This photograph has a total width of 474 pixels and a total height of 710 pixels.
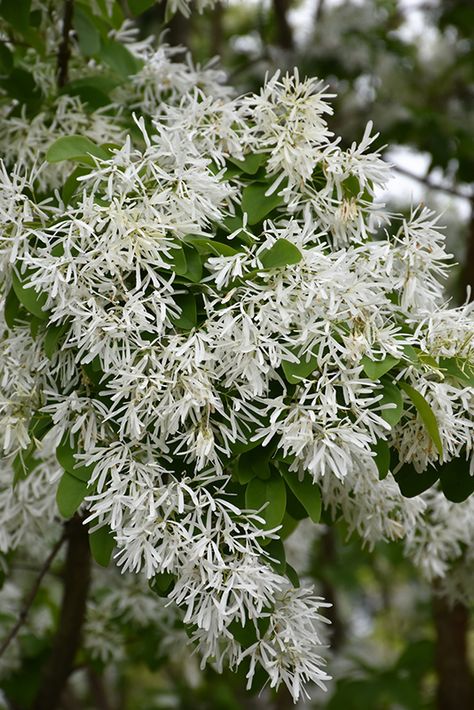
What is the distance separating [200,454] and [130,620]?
168 centimetres

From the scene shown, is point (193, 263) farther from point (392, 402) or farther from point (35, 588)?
point (35, 588)

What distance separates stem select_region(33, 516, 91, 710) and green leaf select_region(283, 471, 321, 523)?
1.08m

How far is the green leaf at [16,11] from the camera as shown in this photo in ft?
7.79

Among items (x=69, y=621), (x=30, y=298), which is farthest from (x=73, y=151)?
(x=69, y=621)

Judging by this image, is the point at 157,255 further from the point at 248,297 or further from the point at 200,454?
the point at 200,454

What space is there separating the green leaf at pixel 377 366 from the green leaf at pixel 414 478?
241 mm

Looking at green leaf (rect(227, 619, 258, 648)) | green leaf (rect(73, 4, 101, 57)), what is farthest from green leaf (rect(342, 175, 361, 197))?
green leaf (rect(73, 4, 101, 57))

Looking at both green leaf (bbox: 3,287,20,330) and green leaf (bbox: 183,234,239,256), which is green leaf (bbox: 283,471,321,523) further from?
green leaf (bbox: 3,287,20,330)

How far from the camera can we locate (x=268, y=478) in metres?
1.71

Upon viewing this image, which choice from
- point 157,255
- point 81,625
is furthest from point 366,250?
point 81,625

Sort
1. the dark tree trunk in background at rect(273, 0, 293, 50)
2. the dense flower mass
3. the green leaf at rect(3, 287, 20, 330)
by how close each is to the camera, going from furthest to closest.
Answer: the dark tree trunk in background at rect(273, 0, 293, 50) < the green leaf at rect(3, 287, 20, 330) < the dense flower mass

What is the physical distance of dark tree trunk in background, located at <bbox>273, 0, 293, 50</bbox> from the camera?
466 centimetres

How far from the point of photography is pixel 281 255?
1661 mm

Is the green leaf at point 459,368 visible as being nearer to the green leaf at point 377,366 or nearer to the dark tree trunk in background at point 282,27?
the green leaf at point 377,366
